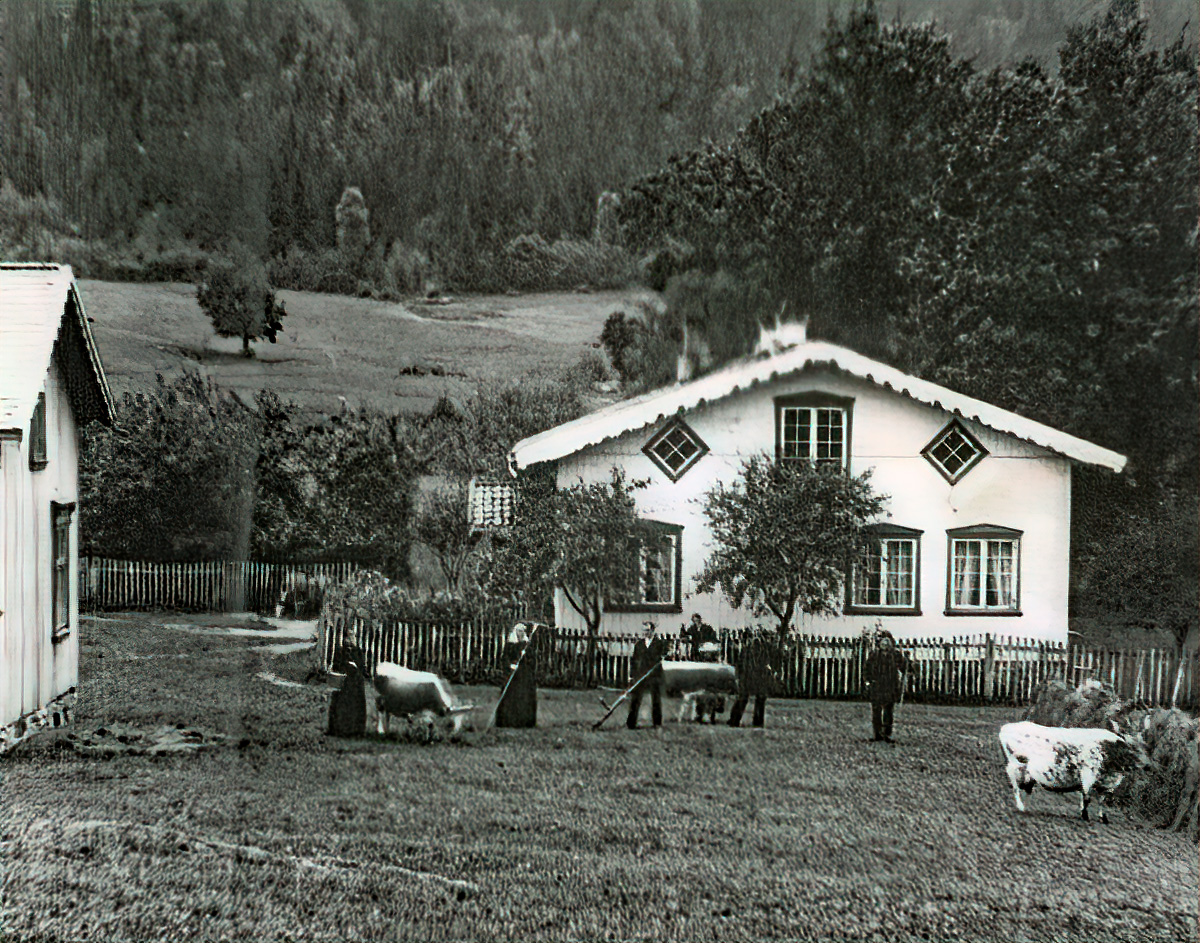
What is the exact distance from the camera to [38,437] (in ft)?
13.6

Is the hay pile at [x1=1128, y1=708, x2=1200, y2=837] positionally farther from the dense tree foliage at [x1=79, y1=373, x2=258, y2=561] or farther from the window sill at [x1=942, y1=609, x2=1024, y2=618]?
the dense tree foliage at [x1=79, y1=373, x2=258, y2=561]

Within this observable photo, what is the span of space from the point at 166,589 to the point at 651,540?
2013 mm

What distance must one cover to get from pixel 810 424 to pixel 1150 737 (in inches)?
75.8

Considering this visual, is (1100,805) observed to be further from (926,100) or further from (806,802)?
(926,100)

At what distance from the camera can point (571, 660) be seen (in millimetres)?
4121

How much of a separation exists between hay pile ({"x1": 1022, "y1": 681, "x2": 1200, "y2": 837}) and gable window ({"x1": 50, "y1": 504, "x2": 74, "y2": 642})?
402 cm

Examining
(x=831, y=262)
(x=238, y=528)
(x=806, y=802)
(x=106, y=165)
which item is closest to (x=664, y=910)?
(x=806, y=802)

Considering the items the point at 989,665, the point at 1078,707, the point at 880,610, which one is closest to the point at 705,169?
the point at 880,610

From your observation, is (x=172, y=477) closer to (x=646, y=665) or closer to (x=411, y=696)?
(x=411, y=696)

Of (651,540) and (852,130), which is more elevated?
(852,130)

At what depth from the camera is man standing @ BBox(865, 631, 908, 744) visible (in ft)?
13.4

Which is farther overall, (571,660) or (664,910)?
(571,660)

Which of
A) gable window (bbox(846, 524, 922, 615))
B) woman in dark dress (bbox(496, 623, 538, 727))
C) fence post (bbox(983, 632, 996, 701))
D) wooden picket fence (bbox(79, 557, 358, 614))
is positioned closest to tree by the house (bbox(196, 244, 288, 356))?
wooden picket fence (bbox(79, 557, 358, 614))

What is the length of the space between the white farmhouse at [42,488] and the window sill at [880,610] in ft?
10.3
